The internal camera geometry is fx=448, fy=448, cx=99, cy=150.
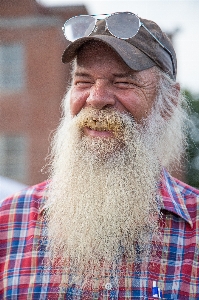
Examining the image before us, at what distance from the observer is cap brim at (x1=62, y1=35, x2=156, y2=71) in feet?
6.82

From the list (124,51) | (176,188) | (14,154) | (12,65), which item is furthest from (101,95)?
(12,65)

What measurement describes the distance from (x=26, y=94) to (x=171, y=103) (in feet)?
32.3

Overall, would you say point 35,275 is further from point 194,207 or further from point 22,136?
point 22,136

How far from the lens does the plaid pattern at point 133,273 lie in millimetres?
1938

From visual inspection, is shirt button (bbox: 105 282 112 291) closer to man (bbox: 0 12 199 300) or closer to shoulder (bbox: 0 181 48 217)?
man (bbox: 0 12 199 300)

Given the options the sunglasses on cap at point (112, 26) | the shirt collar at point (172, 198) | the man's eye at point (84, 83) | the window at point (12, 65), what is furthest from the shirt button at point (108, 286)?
the window at point (12, 65)

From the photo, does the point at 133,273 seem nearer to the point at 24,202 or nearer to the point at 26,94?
the point at 24,202

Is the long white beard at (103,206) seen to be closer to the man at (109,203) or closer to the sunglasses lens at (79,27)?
the man at (109,203)

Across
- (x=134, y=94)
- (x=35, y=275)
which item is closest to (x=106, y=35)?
(x=134, y=94)

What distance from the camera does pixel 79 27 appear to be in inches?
91.4

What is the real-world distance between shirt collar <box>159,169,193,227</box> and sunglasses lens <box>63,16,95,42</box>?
82cm

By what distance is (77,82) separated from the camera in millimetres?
2195

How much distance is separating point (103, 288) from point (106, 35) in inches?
47.0

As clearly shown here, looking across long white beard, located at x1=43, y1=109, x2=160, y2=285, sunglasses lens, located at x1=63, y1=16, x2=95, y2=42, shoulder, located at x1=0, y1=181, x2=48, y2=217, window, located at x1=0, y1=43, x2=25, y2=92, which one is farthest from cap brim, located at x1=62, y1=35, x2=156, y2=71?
window, located at x1=0, y1=43, x2=25, y2=92
